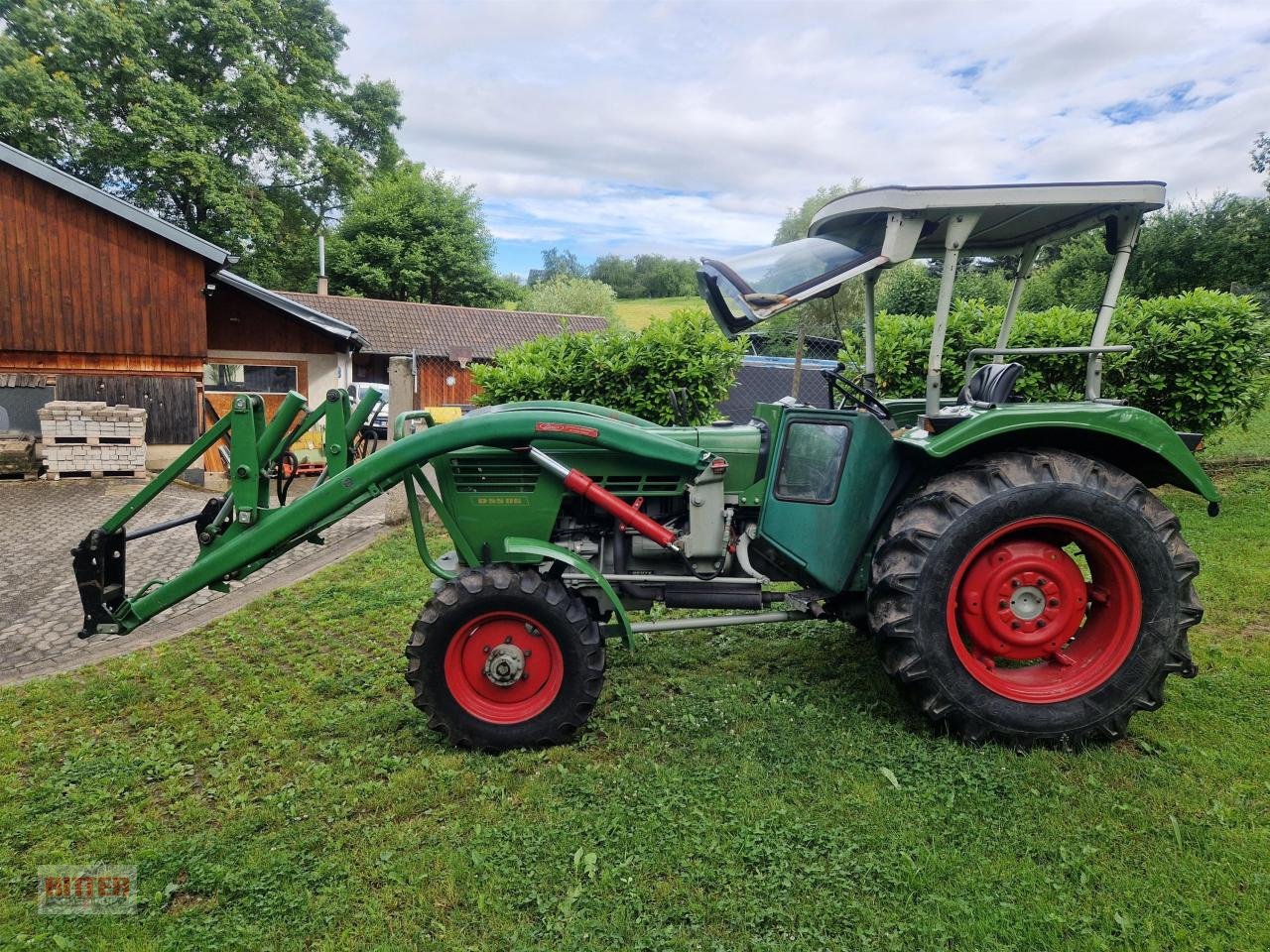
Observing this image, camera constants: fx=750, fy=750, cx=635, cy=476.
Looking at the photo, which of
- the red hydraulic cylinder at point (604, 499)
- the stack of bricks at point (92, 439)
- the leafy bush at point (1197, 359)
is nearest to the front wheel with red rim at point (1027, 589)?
the red hydraulic cylinder at point (604, 499)

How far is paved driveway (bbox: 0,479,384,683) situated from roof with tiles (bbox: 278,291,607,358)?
1404 cm

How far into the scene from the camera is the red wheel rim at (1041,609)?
3246 millimetres

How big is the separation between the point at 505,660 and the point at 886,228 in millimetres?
2513

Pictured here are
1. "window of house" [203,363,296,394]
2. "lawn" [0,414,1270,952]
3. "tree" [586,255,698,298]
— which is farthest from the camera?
"tree" [586,255,698,298]

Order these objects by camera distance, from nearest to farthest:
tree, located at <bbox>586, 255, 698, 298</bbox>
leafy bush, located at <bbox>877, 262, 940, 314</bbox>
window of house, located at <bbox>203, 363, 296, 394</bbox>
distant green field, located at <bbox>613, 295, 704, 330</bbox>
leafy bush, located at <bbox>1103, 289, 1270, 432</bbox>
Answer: leafy bush, located at <bbox>1103, 289, 1270, 432</bbox>
window of house, located at <bbox>203, 363, 296, 394</bbox>
leafy bush, located at <bbox>877, 262, 940, 314</bbox>
distant green field, located at <bbox>613, 295, 704, 330</bbox>
tree, located at <bbox>586, 255, 698, 298</bbox>

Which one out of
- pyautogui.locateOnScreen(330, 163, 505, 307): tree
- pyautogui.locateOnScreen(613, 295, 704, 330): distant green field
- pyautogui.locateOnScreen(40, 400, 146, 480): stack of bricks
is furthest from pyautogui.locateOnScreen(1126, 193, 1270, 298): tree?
pyautogui.locateOnScreen(613, 295, 704, 330): distant green field

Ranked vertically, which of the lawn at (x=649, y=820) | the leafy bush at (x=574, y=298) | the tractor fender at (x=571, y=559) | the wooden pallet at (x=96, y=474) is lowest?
the wooden pallet at (x=96, y=474)

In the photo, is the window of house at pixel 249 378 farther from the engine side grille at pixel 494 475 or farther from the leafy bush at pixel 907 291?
the engine side grille at pixel 494 475

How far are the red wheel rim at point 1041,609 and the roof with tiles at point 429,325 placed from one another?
21154 millimetres

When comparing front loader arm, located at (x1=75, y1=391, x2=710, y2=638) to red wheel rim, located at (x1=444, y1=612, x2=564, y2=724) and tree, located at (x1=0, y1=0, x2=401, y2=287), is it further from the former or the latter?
tree, located at (x1=0, y1=0, x2=401, y2=287)

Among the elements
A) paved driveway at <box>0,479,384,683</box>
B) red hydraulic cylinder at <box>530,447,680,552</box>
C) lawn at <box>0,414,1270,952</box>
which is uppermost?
red hydraulic cylinder at <box>530,447,680,552</box>

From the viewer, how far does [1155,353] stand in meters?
7.40

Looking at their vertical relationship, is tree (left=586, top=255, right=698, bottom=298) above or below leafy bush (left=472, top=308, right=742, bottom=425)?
above

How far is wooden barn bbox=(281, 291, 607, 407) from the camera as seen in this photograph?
954 inches
